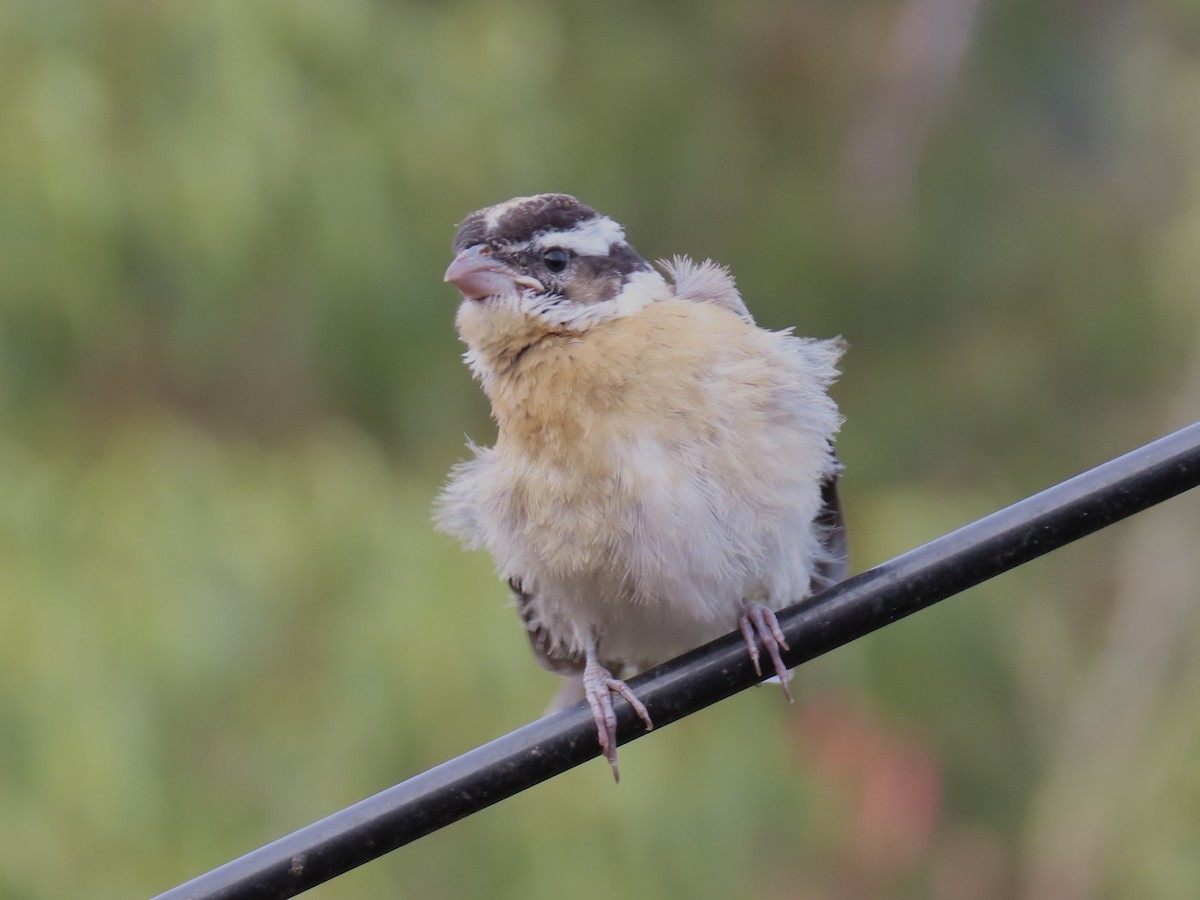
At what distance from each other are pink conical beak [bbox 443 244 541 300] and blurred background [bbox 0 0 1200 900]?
5.01 ft

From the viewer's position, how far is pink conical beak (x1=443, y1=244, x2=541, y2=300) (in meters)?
2.93

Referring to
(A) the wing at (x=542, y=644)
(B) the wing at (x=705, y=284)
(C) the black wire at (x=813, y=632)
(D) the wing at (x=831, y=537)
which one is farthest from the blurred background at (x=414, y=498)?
(C) the black wire at (x=813, y=632)

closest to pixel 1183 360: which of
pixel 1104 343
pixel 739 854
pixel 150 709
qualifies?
pixel 1104 343

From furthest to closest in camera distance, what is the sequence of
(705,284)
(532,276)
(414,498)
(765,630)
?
1. (414,498)
2. (705,284)
3. (532,276)
4. (765,630)

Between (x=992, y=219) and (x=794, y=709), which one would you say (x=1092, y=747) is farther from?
(x=992, y=219)

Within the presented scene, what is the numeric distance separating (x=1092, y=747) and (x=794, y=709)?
1033mm

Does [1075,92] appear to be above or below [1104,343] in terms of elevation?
above

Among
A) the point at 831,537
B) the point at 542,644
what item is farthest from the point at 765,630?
the point at 542,644

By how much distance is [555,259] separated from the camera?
3.00 metres

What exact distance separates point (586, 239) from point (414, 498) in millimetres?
1763

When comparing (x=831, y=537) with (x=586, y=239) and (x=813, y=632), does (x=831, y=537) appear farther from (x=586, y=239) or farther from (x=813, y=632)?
(x=813, y=632)

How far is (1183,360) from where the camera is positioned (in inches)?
278

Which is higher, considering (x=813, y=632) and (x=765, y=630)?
(x=765, y=630)

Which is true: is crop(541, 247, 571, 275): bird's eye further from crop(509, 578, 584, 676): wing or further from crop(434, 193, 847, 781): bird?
crop(509, 578, 584, 676): wing
